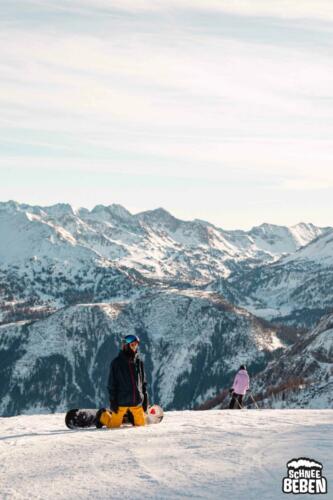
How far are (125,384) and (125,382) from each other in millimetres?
69

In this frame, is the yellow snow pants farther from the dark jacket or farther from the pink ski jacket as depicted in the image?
the pink ski jacket

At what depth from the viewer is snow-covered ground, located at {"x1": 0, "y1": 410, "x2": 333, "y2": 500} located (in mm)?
13438

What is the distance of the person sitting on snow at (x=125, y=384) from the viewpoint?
2205 centimetres

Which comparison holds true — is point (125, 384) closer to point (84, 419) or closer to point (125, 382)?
point (125, 382)

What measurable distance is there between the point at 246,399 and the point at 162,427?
127 meters

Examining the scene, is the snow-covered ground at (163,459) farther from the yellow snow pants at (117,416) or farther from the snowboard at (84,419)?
the snowboard at (84,419)

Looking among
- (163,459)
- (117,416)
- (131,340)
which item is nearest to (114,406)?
(117,416)

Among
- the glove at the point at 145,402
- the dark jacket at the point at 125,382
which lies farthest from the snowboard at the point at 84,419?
the dark jacket at the point at 125,382

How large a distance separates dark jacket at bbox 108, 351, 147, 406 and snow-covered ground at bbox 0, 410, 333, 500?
1.03 meters

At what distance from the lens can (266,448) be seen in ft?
56.0

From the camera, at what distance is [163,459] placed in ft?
53.3

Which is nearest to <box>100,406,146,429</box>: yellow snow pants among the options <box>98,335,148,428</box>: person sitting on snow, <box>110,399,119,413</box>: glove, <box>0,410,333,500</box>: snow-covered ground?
<box>98,335,148,428</box>: person sitting on snow

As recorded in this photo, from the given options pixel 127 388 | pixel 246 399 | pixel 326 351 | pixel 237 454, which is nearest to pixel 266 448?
pixel 237 454

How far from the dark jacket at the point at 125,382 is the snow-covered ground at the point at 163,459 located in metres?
1.03
